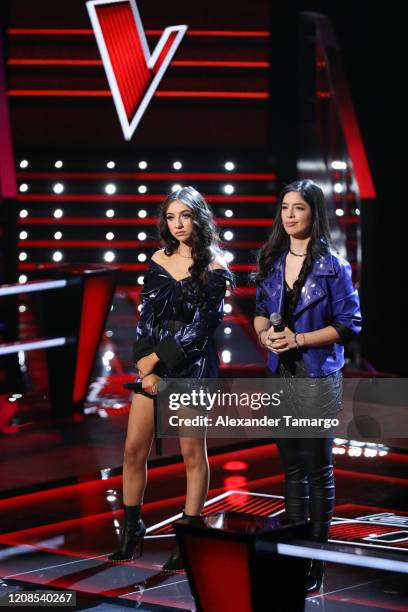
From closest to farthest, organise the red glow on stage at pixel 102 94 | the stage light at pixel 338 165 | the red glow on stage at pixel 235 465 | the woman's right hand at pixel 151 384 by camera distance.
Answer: the woman's right hand at pixel 151 384
the red glow on stage at pixel 235 465
the stage light at pixel 338 165
the red glow on stage at pixel 102 94

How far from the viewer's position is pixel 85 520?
4.93 metres

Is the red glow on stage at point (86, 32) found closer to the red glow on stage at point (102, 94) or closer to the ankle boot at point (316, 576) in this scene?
the red glow on stage at point (102, 94)

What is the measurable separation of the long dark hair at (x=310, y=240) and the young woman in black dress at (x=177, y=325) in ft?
0.87

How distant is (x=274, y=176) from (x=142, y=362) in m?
7.79

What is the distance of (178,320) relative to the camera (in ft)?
14.0

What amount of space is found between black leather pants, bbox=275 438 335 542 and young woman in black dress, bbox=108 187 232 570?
18.2 inches

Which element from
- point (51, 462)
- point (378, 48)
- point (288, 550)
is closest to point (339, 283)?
point (288, 550)

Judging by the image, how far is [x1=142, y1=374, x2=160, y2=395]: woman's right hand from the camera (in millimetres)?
4207

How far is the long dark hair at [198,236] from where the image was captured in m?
4.27

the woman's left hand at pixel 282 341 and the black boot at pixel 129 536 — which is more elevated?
the woman's left hand at pixel 282 341

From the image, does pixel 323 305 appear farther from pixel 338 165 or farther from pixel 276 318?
pixel 338 165

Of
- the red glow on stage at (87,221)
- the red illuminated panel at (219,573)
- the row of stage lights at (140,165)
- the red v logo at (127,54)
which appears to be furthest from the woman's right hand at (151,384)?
the row of stage lights at (140,165)

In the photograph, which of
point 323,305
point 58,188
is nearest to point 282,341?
point 323,305

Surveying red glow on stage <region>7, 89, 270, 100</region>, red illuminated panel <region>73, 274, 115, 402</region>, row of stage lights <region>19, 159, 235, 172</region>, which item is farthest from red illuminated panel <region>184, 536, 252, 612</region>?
red glow on stage <region>7, 89, 270, 100</region>
